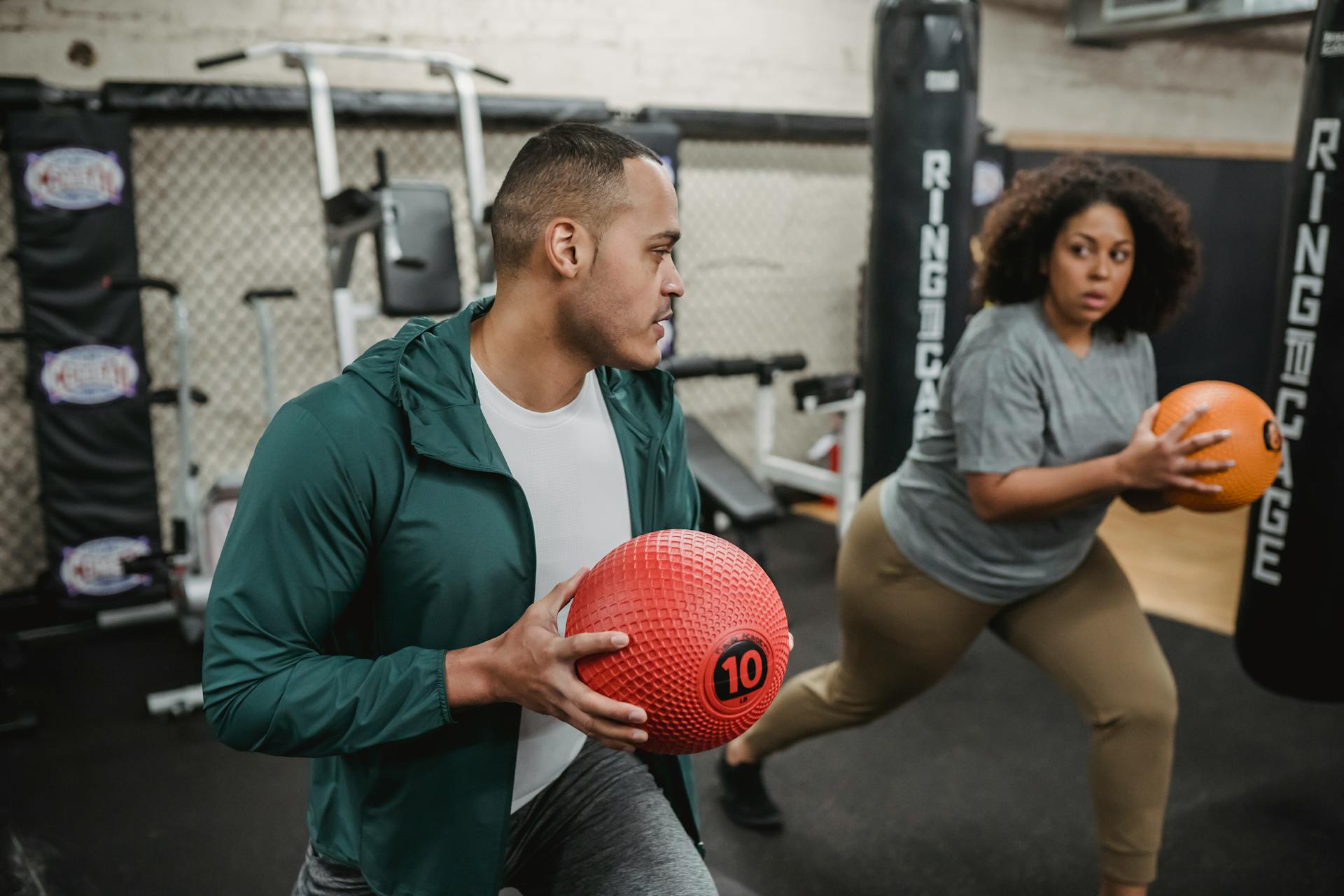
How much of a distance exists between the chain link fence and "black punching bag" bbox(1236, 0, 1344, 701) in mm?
2288

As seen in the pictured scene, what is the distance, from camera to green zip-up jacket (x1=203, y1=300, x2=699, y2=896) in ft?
3.57

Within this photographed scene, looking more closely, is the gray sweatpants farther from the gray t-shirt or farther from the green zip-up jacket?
the gray t-shirt

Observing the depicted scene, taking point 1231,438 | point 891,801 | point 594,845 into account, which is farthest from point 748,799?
point 1231,438


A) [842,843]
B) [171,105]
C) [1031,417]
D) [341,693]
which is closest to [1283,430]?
[1031,417]

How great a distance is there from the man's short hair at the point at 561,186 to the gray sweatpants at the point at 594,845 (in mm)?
714

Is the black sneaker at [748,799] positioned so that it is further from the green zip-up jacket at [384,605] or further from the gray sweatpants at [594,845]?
the green zip-up jacket at [384,605]

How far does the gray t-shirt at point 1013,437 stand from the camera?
1892mm

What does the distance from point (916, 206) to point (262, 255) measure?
2836mm

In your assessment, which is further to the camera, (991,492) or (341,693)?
(991,492)

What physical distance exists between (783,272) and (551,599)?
15.7ft

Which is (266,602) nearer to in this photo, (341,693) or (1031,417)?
(341,693)

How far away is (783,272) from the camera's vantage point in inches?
223

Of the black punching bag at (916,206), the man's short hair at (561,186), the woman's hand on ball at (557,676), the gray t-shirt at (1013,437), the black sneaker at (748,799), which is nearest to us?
the woman's hand on ball at (557,676)

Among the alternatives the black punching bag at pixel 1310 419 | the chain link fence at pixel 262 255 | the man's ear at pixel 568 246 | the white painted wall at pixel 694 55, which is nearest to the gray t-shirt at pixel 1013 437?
the black punching bag at pixel 1310 419
